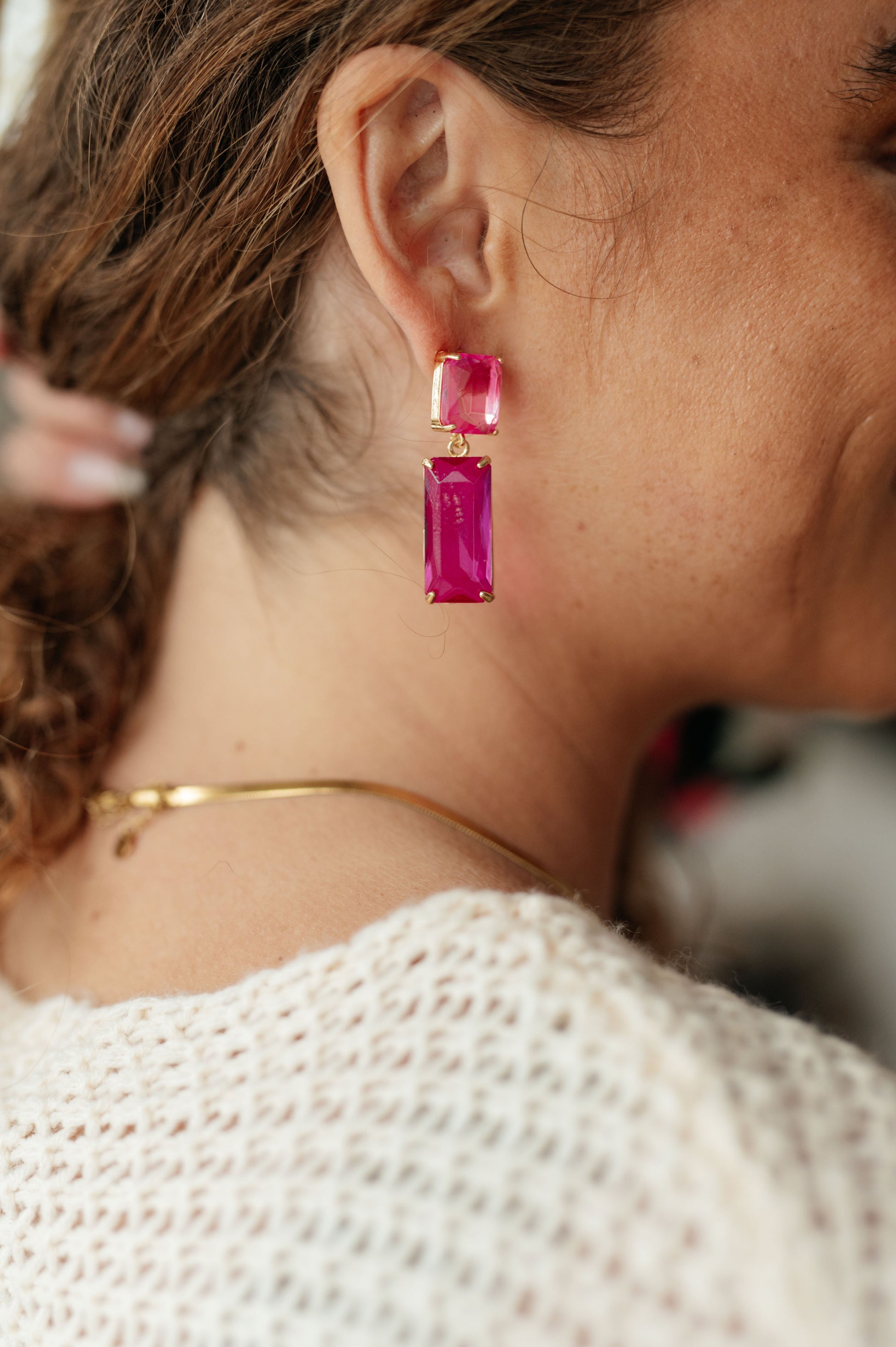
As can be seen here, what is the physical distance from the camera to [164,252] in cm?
90

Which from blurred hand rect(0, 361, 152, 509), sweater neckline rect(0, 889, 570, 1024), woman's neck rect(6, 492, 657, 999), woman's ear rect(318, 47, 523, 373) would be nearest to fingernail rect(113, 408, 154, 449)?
blurred hand rect(0, 361, 152, 509)

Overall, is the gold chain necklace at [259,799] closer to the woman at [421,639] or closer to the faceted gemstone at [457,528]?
the woman at [421,639]

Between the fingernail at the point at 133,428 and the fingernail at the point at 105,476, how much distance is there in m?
0.03

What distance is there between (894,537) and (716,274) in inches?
13.8

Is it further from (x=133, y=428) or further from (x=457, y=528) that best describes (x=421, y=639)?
(x=133, y=428)

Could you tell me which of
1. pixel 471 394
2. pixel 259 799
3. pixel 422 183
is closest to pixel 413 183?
pixel 422 183

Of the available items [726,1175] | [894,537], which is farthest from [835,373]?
[726,1175]

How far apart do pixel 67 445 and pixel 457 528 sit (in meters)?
0.53

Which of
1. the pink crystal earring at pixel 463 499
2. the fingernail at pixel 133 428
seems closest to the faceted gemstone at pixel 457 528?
the pink crystal earring at pixel 463 499

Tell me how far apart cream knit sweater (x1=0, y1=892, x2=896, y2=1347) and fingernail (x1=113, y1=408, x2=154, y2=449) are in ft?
2.03

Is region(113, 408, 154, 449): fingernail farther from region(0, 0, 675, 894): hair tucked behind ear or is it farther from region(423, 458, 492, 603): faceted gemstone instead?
region(423, 458, 492, 603): faceted gemstone

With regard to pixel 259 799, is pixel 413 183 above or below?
above

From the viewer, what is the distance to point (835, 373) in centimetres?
84

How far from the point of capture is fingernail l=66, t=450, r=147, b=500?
1106 millimetres
